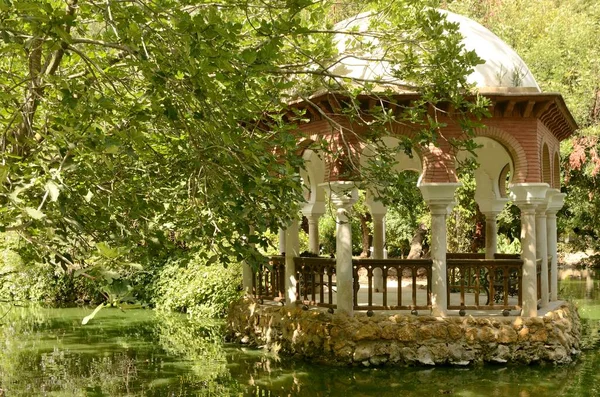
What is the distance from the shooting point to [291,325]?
13.1 metres

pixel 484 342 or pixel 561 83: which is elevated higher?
pixel 561 83

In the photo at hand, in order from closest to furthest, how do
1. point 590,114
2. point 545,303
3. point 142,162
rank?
point 142,162 → point 545,303 → point 590,114

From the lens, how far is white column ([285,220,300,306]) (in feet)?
45.4

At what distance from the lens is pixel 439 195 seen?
491 inches

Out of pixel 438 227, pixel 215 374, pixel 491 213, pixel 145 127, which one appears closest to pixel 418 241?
pixel 491 213

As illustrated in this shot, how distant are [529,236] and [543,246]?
1509 mm

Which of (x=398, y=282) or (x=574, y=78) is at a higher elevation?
(x=574, y=78)

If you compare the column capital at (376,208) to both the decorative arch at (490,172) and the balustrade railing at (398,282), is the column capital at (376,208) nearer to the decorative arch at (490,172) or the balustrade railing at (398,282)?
the balustrade railing at (398,282)

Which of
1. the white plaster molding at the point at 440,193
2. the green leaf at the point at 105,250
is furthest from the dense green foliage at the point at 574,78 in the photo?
the green leaf at the point at 105,250

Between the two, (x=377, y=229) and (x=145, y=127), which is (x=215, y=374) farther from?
(x=377, y=229)

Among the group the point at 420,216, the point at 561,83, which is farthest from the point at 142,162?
the point at 561,83

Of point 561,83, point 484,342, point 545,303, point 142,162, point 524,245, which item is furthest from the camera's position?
point 561,83

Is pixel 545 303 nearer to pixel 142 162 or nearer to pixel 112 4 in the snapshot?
pixel 142 162

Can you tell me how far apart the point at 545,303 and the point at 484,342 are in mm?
2303
